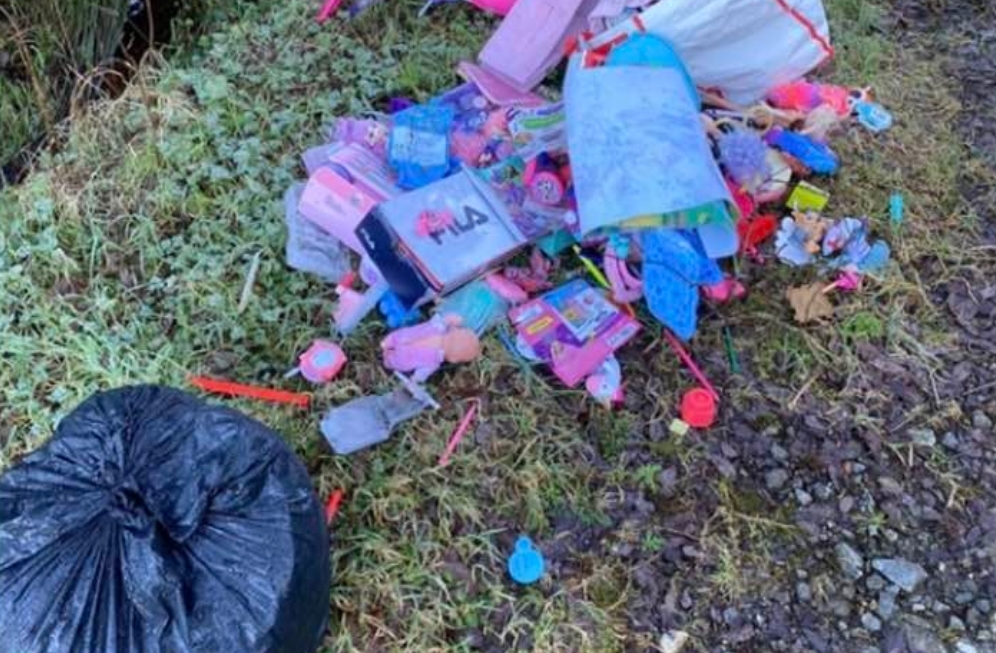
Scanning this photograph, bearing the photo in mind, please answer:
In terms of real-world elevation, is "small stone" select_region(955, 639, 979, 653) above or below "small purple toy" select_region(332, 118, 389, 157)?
below

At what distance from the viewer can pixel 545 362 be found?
91.1 inches

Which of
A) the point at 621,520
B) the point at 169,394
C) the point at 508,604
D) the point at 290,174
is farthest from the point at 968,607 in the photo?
the point at 290,174

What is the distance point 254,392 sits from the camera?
2219mm

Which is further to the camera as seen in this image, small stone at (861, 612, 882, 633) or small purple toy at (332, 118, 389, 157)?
small purple toy at (332, 118, 389, 157)

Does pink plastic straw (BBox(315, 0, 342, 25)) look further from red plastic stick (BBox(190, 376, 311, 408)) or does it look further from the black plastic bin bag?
the black plastic bin bag

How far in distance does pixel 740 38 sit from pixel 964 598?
4.72 feet

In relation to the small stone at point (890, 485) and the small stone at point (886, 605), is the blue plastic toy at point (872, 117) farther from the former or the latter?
the small stone at point (886, 605)

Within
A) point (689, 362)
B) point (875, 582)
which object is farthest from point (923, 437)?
point (689, 362)

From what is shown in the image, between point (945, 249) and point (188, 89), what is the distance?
78.4 inches

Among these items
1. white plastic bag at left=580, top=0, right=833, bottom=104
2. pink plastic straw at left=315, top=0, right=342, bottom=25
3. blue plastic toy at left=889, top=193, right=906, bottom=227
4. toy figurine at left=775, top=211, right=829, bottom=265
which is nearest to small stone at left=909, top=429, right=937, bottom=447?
toy figurine at left=775, top=211, right=829, bottom=265

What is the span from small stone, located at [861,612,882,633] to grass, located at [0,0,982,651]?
207 mm

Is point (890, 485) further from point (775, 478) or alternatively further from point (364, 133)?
point (364, 133)

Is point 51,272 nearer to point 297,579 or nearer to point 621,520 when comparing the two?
point 297,579

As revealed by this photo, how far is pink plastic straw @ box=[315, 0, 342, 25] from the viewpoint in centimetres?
302
